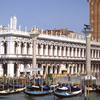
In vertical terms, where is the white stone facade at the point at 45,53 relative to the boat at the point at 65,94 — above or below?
above

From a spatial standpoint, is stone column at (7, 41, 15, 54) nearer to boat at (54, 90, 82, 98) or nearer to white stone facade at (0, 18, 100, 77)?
white stone facade at (0, 18, 100, 77)

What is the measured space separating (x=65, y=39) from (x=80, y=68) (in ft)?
27.7

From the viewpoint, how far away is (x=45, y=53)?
68562mm

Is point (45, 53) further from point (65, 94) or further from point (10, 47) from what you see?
point (65, 94)

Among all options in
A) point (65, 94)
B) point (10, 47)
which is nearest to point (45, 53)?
point (10, 47)

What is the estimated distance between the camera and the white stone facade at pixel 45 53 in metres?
61.3

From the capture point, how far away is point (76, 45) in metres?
77.2

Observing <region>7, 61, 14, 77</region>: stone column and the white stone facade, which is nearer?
<region>7, 61, 14, 77</region>: stone column

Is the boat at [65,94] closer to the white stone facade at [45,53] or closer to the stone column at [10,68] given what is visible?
the white stone facade at [45,53]

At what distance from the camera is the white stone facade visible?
61344mm

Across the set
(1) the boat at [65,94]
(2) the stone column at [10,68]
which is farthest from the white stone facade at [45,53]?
(1) the boat at [65,94]

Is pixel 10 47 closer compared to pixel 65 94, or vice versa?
pixel 65 94

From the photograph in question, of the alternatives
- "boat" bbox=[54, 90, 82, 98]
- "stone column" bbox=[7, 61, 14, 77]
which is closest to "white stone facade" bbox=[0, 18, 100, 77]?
"stone column" bbox=[7, 61, 14, 77]

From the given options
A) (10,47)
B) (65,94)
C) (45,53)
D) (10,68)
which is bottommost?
(65,94)
